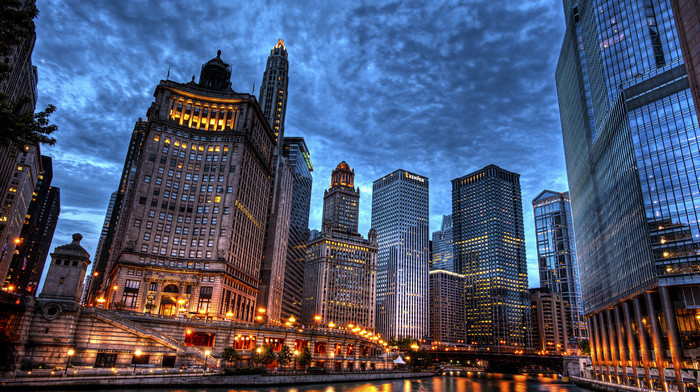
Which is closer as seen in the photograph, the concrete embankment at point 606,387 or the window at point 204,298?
the concrete embankment at point 606,387

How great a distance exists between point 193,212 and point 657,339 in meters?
105

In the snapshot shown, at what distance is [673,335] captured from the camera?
257 feet

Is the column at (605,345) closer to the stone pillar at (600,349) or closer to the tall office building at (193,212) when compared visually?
the stone pillar at (600,349)

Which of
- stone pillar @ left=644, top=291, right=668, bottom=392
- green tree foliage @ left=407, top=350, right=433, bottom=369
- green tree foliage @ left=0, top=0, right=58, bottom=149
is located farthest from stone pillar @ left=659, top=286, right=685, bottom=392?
green tree foliage @ left=0, top=0, right=58, bottom=149

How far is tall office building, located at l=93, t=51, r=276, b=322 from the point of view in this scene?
99250 mm

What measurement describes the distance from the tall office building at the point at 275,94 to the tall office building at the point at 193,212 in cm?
5822

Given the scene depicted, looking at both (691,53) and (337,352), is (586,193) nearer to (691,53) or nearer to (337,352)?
(337,352)

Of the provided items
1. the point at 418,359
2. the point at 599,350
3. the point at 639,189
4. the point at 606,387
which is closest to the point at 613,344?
the point at 599,350

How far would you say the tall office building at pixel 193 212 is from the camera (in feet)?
326

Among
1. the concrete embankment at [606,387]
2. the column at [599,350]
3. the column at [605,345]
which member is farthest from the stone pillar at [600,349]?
the concrete embankment at [606,387]

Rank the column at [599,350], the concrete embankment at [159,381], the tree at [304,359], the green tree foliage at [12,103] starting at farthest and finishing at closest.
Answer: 1. the column at [599,350]
2. the tree at [304,359]
3. the concrete embankment at [159,381]
4. the green tree foliage at [12,103]

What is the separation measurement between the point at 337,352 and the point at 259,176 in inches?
2350

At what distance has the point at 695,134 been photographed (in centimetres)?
8444

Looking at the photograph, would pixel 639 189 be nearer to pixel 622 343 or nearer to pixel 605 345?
pixel 622 343
